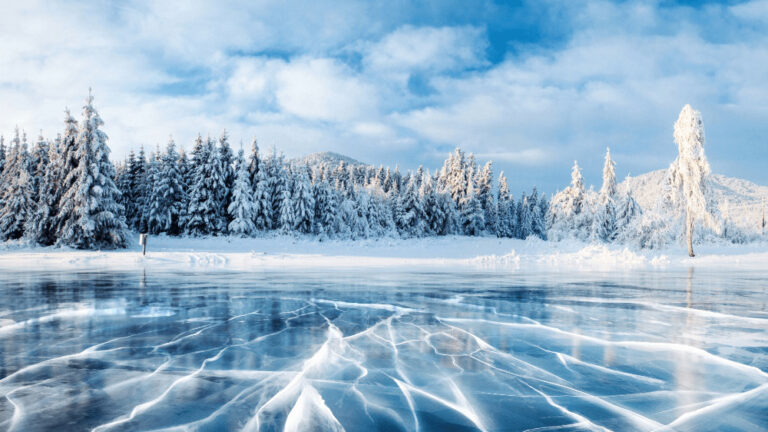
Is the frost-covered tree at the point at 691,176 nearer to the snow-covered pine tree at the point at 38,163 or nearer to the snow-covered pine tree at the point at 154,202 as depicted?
the snow-covered pine tree at the point at 154,202

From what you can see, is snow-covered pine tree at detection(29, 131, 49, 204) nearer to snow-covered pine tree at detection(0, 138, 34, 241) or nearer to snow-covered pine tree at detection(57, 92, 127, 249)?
snow-covered pine tree at detection(0, 138, 34, 241)

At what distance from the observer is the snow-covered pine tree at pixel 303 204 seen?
49.8 metres

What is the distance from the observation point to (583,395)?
13.0ft

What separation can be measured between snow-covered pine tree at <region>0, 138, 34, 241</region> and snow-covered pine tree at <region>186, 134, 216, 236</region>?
1191 cm

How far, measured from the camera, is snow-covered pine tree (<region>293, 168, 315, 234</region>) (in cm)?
4984

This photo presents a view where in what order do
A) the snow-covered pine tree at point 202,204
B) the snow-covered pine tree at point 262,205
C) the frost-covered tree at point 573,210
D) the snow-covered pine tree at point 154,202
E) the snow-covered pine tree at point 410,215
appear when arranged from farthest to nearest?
the snow-covered pine tree at point 410,215 < the frost-covered tree at point 573,210 < the snow-covered pine tree at point 262,205 < the snow-covered pine tree at point 154,202 < the snow-covered pine tree at point 202,204

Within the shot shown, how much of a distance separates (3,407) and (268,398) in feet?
6.51

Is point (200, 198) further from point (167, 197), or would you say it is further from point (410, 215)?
point (410, 215)

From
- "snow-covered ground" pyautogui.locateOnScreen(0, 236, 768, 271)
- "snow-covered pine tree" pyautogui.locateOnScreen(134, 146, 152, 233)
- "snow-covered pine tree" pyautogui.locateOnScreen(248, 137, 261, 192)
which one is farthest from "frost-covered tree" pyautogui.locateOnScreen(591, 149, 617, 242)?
"snow-covered pine tree" pyautogui.locateOnScreen(134, 146, 152, 233)

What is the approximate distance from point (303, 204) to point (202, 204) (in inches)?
421

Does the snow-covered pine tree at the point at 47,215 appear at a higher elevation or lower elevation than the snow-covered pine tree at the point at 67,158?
lower

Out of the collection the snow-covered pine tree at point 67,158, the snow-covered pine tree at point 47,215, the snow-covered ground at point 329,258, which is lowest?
the snow-covered ground at point 329,258

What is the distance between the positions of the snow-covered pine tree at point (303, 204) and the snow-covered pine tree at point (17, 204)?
2250 centimetres

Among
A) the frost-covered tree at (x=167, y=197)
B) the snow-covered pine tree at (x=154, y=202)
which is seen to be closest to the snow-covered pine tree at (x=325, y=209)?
the frost-covered tree at (x=167, y=197)
